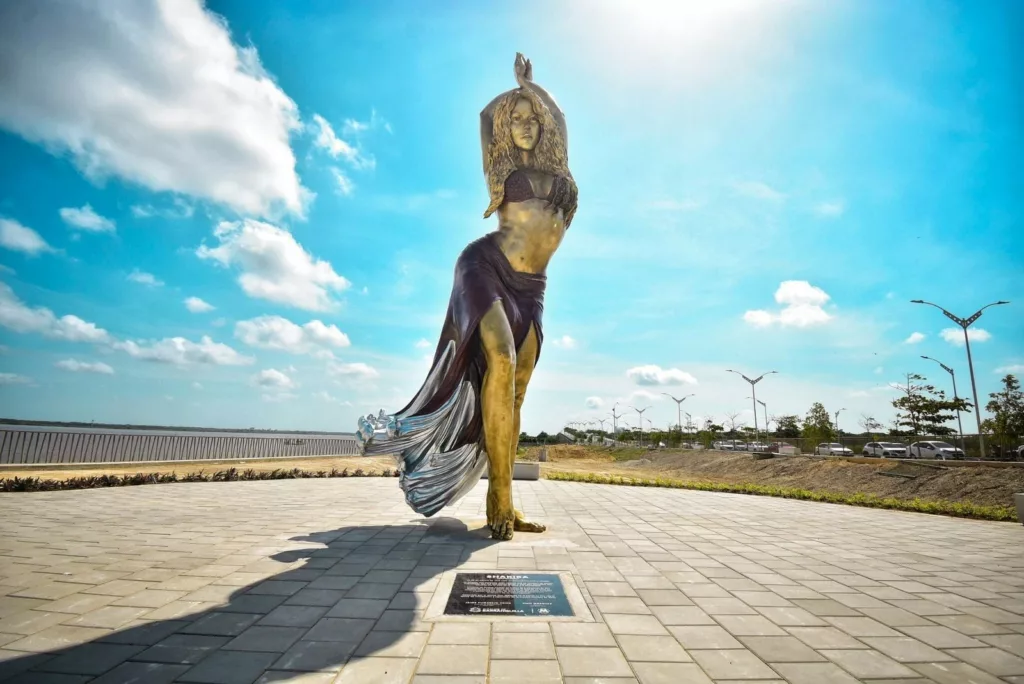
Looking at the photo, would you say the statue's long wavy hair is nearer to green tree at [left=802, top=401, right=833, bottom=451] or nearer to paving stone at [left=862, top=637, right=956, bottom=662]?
paving stone at [left=862, top=637, right=956, bottom=662]

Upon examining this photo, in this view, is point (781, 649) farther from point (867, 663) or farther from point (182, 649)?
point (182, 649)

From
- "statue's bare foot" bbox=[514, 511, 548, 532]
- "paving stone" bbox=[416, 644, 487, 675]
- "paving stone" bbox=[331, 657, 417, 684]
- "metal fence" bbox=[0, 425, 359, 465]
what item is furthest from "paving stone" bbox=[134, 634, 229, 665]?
"metal fence" bbox=[0, 425, 359, 465]

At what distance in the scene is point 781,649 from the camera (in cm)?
270

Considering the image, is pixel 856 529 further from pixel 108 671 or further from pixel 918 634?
pixel 108 671

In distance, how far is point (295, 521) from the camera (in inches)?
245

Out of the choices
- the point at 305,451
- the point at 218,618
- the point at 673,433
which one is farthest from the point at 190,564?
the point at 673,433

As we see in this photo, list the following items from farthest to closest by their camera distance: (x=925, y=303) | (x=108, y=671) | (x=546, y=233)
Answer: (x=925, y=303) < (x=546, y=233) < (x=108, y=671)

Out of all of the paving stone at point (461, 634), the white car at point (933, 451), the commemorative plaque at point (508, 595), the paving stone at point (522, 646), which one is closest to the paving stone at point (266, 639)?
the paving stone at point (461, 634)

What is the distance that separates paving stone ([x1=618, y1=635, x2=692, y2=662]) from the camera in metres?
2.55

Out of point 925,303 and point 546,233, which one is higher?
point 925,303

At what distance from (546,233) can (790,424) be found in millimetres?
73521

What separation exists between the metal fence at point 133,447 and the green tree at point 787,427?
63187mm

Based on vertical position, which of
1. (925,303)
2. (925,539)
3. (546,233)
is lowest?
(925,539)

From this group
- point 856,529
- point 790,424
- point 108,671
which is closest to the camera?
point 108,671
